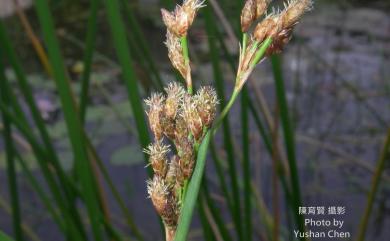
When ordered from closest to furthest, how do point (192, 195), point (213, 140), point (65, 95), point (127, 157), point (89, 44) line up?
point (192, 195) < point (65, 95) < point (89, 44) < point (213, 140) < point (127, 157)

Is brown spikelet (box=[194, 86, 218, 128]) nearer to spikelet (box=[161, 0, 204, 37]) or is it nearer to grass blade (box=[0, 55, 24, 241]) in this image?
spikelet (box=[161, 0, 204, 37])

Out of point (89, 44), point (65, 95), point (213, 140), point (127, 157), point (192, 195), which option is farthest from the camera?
point (127, 157)

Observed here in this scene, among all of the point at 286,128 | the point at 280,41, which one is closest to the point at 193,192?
the point at 280,41

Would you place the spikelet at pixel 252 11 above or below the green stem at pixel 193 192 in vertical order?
above

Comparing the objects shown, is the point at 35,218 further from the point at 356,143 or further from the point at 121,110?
the point at 356,143

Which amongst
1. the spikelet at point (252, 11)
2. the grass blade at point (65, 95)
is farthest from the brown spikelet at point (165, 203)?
the grass blade at point (65, 95)

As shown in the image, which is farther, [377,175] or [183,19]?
[377,175]

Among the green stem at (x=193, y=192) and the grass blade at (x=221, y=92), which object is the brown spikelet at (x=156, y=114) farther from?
the grass blade at (x=221, y=92)

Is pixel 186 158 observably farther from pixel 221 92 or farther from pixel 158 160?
pixel 221 92
